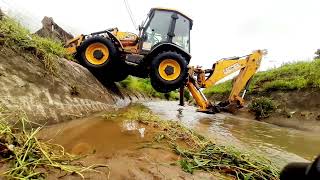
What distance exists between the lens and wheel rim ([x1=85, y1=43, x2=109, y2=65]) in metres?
9.84

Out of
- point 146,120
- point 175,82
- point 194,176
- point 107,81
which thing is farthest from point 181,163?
point 107,81

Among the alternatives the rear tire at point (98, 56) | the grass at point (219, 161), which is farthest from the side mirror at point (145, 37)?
the grass at point (219, 161)

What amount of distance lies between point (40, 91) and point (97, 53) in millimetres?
4998

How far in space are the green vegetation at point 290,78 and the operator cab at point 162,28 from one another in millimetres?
4817

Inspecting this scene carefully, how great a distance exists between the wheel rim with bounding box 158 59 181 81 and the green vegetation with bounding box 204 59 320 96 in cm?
499

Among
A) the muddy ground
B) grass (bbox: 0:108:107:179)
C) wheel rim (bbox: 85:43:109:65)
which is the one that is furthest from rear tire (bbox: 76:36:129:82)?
grass (bbox: 0:108:107:179)

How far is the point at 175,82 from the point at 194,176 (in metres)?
6.96

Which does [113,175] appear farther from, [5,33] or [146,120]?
[5,33]

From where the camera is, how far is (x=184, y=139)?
4258 mm

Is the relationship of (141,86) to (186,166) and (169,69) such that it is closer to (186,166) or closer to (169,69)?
(169,69)

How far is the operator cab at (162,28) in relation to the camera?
1008 centimetres

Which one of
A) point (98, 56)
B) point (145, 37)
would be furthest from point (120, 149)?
point (145, 37)

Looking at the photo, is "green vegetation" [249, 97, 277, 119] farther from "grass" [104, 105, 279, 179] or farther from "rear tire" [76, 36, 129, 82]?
"grass" [104, 105, 279, 179]

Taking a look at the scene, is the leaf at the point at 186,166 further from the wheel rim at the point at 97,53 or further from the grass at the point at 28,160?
the wheel rim at the point at 97,53
